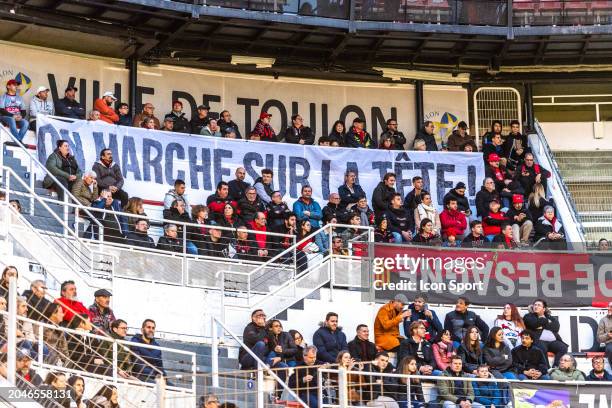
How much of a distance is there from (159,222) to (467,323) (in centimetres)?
497

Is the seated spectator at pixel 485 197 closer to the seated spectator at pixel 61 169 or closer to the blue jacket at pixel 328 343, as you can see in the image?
the blue jacket at pixel 328 343

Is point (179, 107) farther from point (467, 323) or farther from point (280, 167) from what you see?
point (467, 323)

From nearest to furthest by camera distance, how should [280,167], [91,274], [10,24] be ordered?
[91,274] < [10,24] < [280,167]

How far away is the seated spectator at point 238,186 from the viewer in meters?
25.2

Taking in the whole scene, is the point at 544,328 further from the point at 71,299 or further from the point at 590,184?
the point at 71,299

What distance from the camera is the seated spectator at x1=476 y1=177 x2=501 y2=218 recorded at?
26.3 meters

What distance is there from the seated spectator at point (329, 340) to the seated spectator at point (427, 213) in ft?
14.1

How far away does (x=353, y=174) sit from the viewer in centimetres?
2650

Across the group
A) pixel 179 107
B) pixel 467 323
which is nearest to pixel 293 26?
pixel 179 107

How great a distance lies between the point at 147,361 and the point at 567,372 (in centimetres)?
620

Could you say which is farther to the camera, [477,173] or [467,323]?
[477,173]

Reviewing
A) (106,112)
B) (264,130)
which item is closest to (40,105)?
(106,112)

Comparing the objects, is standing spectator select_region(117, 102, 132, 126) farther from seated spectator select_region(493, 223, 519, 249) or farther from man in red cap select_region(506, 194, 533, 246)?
man in red cap select_region(506, 194, 533, 246)

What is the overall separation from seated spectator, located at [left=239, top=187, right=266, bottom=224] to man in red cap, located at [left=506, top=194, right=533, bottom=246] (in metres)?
4.28
